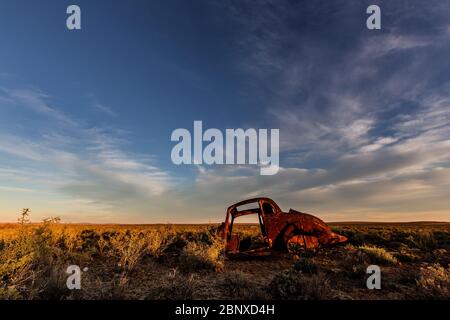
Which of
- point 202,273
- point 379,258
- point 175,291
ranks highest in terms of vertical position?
point 379,258

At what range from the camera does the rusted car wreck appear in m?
11.4

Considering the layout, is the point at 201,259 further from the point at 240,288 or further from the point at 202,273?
the point at 240,288

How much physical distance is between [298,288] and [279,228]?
433 centimetres

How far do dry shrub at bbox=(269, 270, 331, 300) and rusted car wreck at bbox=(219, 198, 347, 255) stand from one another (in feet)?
12.3

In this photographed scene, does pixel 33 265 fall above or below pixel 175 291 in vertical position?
above

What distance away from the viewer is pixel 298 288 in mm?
7180

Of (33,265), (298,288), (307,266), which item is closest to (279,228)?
(307,266)

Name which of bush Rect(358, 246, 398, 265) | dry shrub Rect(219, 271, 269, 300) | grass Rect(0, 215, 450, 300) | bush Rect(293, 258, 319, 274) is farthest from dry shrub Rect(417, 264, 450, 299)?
dry shrub Rect(219, 271, 269, 300)

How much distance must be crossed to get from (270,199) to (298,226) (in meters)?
1.35

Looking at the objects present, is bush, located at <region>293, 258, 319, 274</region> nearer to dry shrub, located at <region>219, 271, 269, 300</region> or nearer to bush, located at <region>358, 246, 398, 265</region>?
dry shrub, located at <region>219, 271, 269, 300</region>

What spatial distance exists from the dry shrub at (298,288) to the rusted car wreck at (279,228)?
3.74 m
